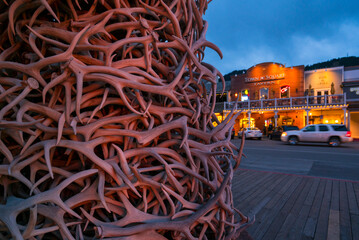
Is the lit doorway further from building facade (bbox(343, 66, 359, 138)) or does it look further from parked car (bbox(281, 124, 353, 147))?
parked car (bbox(281, 124, 353, 147))

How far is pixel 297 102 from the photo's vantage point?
21750 mm

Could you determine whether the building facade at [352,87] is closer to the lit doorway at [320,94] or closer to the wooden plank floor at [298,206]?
the lit doorway at [320,94]

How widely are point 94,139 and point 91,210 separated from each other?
1.14 feet

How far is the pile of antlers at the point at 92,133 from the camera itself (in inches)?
37.3

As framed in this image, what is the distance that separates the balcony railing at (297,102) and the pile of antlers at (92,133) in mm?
19774

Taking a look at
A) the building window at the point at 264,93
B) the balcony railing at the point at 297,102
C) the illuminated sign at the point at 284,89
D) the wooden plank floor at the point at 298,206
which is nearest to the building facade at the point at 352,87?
the balcony railing at the point at 297,102

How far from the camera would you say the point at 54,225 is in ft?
3.14

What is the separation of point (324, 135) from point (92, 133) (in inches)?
659

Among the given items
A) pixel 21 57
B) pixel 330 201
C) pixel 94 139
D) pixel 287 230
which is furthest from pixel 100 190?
pixel 330 201

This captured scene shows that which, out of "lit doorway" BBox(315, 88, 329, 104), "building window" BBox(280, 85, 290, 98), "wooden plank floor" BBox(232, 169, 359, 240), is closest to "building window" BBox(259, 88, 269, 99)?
"building window" BBox(280, 85, 290, 98)

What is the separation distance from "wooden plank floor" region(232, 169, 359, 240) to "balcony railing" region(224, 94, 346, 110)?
1613 centimetres

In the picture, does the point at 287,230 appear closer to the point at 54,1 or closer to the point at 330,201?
the point at 330,201

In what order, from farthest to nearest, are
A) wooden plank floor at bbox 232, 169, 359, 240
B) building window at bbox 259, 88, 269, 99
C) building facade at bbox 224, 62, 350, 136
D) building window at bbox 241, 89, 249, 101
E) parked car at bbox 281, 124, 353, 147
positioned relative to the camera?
1. building window at bbox 241, 89, 249, 101
2. building window at bbox 259, 88, 269, 99
3. building facade at bbox 224, 62, 350, 136
4. parked car at bbox 281, 124, 353, 147
5. wooden plank floor at bbox 232, 169, 359, 240

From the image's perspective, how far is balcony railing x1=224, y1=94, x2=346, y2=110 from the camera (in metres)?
19.9
